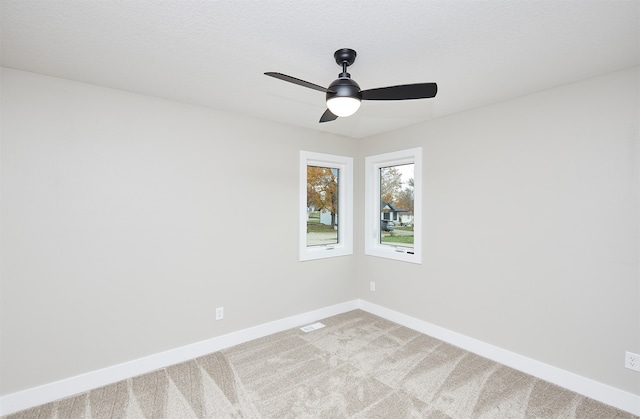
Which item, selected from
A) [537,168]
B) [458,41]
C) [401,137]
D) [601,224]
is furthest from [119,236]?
[601,224]

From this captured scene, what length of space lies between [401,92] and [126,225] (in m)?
2.43

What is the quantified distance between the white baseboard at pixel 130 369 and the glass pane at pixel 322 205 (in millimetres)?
1051

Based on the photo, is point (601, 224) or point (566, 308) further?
point (566, 308)

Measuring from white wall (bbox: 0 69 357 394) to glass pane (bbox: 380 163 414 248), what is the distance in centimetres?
138

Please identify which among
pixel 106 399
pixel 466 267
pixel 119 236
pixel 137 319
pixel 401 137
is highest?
pixel 401 137

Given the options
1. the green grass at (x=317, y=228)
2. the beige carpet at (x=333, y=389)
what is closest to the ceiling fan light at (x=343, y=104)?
the beige carpet at (x=333, y=389)

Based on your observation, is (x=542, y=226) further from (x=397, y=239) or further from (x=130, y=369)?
(x=130, y=369)

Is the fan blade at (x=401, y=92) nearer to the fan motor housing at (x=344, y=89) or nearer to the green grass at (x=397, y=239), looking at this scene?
the fan motor housing at (x=344, y=89)

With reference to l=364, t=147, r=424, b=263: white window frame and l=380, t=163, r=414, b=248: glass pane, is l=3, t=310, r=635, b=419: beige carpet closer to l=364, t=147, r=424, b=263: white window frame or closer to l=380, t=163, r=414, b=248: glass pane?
l=364, t=147, r=424, b=263: white window frame

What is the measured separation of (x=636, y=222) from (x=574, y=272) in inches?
21.0

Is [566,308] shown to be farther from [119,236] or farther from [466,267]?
[119,236]

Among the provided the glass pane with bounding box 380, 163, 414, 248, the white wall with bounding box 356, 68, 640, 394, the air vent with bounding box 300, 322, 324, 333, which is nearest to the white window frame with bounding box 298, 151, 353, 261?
the glass pane with bounding box 380, 163, 414, 248

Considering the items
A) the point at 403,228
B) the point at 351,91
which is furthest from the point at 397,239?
the point at 351,91

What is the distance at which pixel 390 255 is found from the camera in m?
3.86
